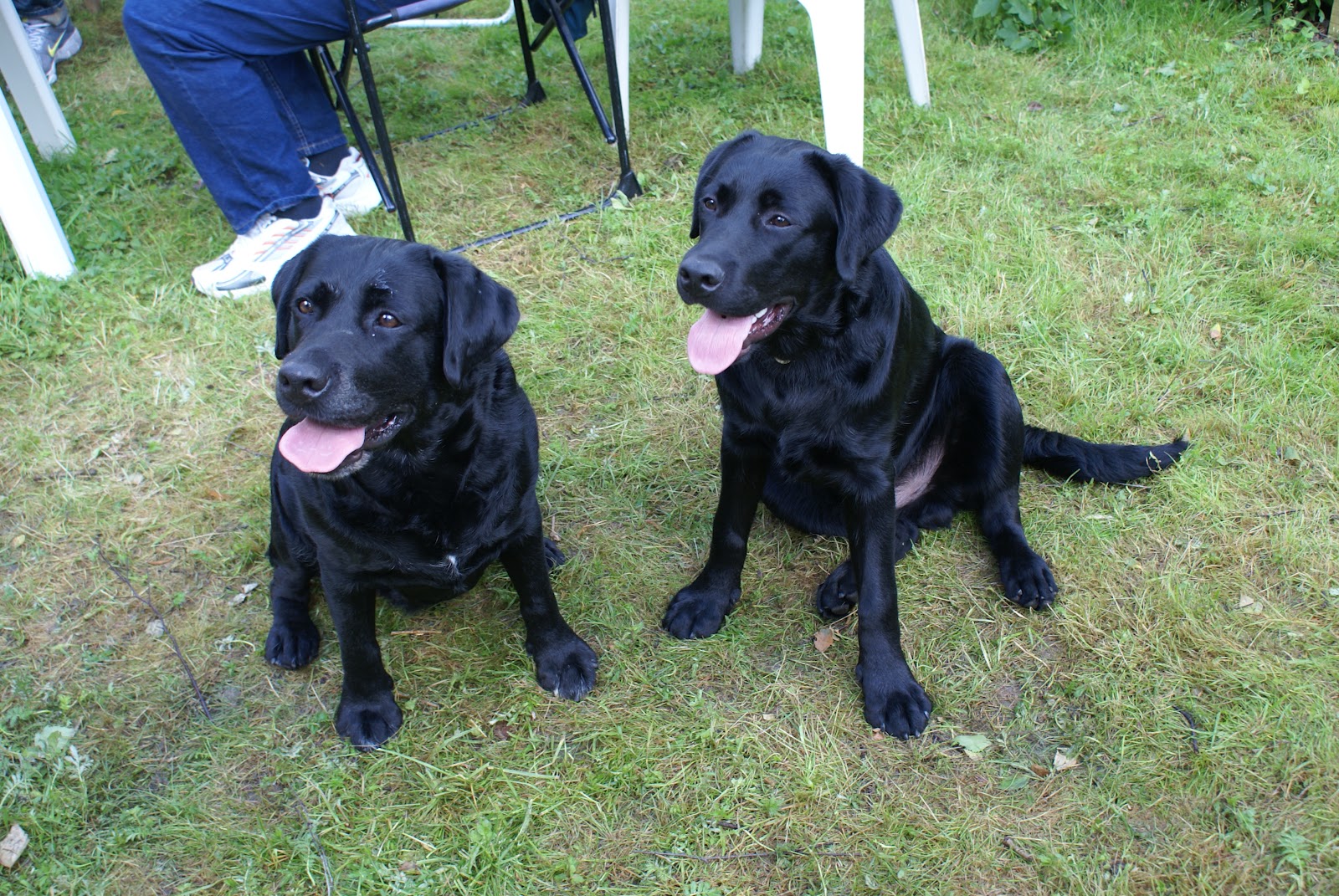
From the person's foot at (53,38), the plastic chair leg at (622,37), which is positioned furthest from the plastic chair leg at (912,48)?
the person's foot at (53,38)

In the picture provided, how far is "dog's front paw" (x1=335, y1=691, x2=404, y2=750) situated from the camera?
95.6 inches

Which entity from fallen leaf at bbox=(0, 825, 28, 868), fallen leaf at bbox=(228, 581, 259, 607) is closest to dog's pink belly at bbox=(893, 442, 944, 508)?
fallen leaf at bbox=(228, 581, 259, 607)

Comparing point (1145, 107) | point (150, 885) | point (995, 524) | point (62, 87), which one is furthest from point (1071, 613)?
point (62, 87)

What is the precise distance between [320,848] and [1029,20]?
5.76 m

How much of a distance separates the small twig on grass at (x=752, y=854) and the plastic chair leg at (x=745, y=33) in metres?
4.61

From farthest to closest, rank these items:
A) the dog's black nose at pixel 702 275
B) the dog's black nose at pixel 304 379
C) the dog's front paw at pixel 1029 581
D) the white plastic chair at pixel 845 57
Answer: the white plastic chair at pixel 845 57 < the dog's front paw at pixel 1029 581 < the dog's black nose at pixel 702 275 < the dog's black nose at pixel 304 379

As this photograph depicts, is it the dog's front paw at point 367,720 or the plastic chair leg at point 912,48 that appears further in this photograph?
the plastic chair leg at point 912,48

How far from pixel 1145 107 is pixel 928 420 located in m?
3.24

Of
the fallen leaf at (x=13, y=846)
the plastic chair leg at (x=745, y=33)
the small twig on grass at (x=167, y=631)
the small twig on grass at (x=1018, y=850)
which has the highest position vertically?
the plastic chair leg at (x=745, y=33)

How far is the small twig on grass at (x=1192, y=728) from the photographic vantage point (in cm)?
229

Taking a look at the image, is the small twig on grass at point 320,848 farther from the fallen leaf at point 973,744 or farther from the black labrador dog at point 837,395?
the fallen leaf at point 973,744

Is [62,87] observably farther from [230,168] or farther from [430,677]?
[430,677]

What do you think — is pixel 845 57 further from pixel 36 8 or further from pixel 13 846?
pixel 36 8

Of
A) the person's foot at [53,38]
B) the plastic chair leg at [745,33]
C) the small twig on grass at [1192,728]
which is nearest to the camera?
the small twig on grass at [1192,728]
